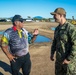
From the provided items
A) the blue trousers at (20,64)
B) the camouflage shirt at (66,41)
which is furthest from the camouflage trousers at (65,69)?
the blue trousers at (20,64)

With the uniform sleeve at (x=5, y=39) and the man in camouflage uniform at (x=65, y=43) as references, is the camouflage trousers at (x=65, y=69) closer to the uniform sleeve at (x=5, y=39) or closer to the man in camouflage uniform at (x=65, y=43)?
the man in camouflage uniform at (x=65, y=43)

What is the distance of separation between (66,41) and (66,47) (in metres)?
0.15

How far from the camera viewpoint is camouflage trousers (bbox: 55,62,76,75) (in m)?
4.63

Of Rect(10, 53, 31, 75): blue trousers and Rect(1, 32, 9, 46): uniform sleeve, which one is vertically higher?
Rect(1, 32, 9, 46): uniform sleeve

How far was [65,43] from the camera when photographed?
4672 mm

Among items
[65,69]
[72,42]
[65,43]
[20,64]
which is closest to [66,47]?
[65,43]

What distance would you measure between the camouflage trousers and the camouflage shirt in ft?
0.56

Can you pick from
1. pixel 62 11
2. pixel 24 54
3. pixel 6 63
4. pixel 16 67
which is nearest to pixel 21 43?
pixel 24 54

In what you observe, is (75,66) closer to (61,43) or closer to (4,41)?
(61,43)

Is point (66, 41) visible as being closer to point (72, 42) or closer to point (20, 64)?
point (72, 42)

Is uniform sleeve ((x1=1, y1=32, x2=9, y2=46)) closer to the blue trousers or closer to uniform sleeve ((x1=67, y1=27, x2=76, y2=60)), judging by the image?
the blue trousers

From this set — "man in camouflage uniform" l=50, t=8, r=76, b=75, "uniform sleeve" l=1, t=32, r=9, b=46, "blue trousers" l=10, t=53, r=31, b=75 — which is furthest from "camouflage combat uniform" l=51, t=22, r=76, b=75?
"uniform sleeve" l=1, t=32, r=9, b=46

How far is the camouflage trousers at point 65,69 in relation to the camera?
182 inches

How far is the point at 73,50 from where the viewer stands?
14.6ft
